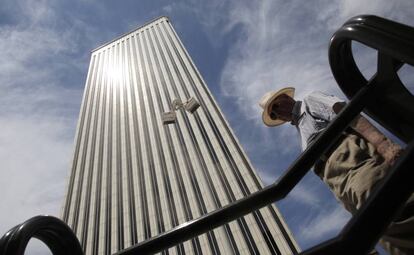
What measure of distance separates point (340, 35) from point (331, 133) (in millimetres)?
334

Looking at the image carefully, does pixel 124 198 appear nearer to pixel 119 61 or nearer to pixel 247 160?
pixel 247 160

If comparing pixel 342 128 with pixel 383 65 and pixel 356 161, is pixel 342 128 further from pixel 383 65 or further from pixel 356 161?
pixel 356 161

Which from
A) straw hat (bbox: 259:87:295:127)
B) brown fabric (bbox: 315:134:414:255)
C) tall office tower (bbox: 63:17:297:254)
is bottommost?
brown fabric (bbox: 315:134:414:255)

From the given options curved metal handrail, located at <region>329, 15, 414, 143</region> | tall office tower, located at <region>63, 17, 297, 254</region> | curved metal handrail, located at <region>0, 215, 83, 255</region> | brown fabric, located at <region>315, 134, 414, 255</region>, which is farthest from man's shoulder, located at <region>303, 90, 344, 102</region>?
tall office tower, located at <region>63, 17, 297, 254</region>

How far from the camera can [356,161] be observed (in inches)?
84.4

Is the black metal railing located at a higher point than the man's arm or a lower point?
lower

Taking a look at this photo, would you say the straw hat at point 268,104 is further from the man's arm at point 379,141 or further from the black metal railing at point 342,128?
the black metal railing at point 342,128

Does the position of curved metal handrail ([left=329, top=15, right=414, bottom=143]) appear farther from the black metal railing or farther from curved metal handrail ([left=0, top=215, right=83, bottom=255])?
curved metal handrail ([left=0, top=215, right=83, bottom=255])

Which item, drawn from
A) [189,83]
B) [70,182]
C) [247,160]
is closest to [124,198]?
[70,182]

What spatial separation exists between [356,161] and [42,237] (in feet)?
6.51

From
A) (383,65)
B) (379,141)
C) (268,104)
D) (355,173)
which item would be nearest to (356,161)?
(355,173)

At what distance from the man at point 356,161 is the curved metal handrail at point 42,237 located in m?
1.31

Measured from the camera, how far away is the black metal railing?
2.02 feet

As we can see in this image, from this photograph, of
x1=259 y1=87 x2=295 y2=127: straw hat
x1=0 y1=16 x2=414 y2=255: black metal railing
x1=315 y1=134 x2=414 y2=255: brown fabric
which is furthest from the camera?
x1=259 y1=87 x2=295 y2=127: straw hat
